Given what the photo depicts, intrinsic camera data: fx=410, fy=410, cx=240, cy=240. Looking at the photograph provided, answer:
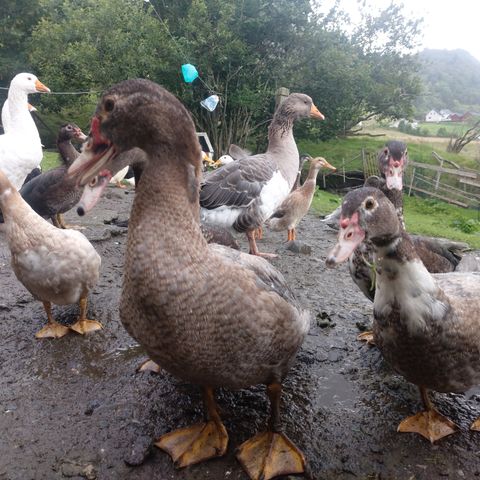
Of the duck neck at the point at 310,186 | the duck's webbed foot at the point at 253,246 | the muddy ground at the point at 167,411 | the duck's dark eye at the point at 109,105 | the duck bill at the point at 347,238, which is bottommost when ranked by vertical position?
the duck's webbed foot at the point at 253,246

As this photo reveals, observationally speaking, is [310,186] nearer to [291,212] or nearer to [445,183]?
[291,212]

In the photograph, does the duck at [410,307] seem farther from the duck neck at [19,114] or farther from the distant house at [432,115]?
the distant house at [432,115]

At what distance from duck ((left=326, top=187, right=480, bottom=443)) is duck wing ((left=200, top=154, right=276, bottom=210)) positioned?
10.9 ft

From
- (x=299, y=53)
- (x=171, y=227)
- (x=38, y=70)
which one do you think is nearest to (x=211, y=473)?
(x=171, y=227)

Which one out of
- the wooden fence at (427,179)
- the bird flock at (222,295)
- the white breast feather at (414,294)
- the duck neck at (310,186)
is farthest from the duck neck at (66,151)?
the wooden fence at (427,179)

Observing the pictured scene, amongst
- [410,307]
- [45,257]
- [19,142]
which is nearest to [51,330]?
→ [45,257]

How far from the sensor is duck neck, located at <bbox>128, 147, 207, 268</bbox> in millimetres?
2006

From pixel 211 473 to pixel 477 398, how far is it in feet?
6.87

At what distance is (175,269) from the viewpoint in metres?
1.99

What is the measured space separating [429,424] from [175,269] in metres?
2.03

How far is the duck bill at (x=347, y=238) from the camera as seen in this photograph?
2266mm

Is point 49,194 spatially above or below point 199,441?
above

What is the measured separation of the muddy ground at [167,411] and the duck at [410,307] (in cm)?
51

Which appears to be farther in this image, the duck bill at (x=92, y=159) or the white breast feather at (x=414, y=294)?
the white breast feather at (x=414, y=294)
